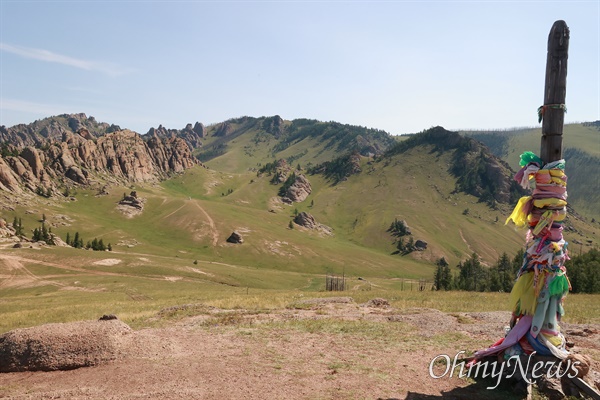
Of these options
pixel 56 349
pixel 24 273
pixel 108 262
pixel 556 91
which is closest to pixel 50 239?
pixel 108 262

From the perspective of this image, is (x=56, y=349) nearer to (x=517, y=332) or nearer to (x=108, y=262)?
(x=517, y=332)

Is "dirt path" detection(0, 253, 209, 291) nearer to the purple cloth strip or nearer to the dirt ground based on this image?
the dirt ground

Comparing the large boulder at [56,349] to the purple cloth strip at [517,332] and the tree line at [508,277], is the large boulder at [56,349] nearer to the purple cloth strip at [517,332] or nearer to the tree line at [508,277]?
the purple cloth strip at [517,332]

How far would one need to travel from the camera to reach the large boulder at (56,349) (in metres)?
16.4

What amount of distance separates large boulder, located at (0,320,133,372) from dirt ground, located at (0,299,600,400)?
40cm

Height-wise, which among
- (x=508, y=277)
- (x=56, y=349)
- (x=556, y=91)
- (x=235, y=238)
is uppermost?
(x=556, y=91)

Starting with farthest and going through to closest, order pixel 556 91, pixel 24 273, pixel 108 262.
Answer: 1. pixel 108 262
2. pixel 24 273
3. pixel 556 91

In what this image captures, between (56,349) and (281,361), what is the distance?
33.5 ft

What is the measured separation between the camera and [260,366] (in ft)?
53.5

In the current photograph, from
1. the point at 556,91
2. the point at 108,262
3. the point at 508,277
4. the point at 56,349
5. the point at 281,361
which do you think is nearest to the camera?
the point at 556,91

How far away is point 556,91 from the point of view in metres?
15.0

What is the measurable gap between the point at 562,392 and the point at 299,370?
9.87 meters

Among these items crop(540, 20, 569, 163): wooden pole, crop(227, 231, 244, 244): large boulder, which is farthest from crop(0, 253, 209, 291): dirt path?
crop(540, 20, 569, 163): wooden pole

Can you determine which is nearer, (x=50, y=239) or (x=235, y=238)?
(x=50, y=239)
